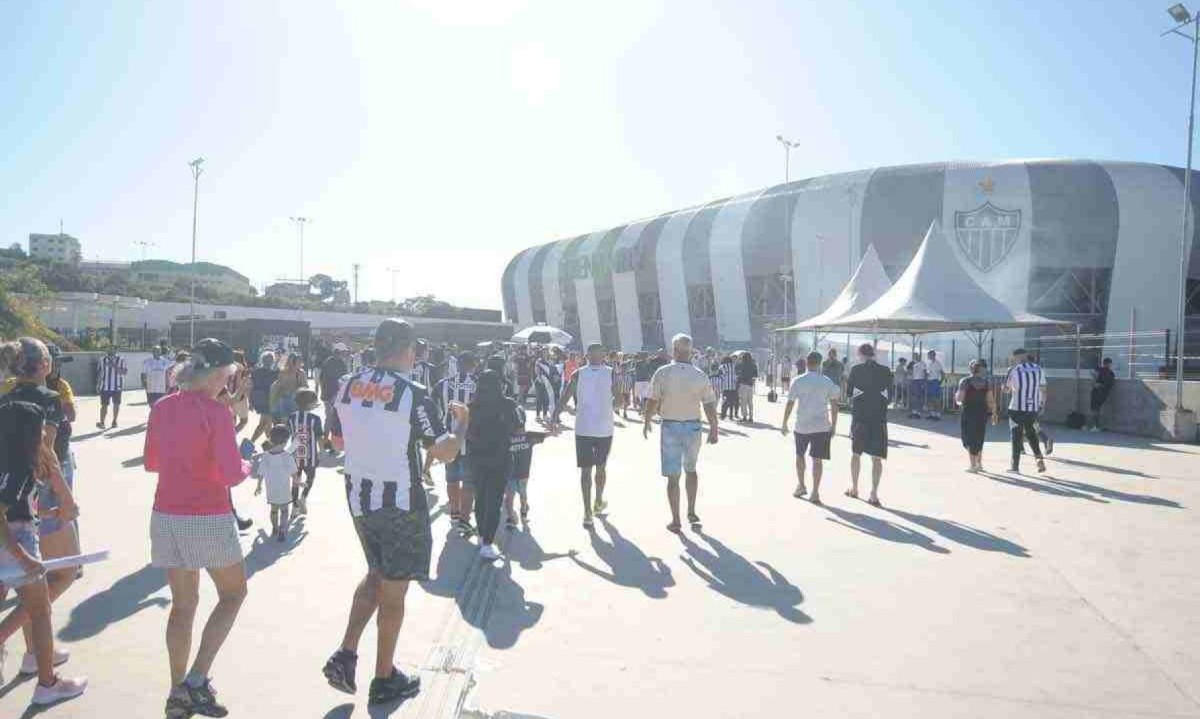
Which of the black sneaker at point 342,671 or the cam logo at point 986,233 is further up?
the cam logo at point 986,233

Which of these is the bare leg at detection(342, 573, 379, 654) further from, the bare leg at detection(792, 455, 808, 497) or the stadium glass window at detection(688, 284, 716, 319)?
the stadium glass window at detection(688, 284, 716, 319)

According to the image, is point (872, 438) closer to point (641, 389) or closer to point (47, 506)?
point (47, 506)

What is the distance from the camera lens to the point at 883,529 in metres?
7.05

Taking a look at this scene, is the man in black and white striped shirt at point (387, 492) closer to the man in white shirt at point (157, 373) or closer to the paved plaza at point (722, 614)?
the paved plaza at point (722, 614)

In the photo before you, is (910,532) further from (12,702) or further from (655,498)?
(12,702)

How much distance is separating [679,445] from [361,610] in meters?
3.97

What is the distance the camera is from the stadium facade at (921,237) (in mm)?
30781

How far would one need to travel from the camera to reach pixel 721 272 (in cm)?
3916

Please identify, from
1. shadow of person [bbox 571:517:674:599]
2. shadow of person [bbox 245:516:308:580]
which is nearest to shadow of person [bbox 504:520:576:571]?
shadow of person [bbox 571:517:674:599]

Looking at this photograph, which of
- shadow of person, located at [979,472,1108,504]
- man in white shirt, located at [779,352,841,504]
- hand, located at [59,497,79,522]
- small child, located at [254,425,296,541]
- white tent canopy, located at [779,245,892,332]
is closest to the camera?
hand, located at [59,497,79,522]

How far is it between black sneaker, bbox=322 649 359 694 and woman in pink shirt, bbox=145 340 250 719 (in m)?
0.45

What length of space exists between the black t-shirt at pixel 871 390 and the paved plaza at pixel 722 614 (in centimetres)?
100

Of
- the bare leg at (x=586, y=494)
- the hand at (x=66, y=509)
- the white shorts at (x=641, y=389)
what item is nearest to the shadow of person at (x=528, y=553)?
the bare leg at (x=586, y=494)

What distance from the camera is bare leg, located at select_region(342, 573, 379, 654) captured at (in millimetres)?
Answer: 3533
